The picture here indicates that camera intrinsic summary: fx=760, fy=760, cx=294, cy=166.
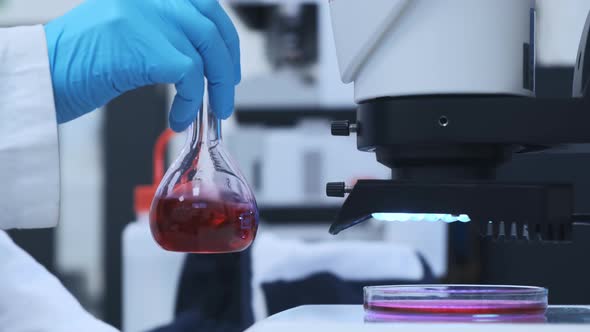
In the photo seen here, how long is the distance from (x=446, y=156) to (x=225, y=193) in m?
0.24

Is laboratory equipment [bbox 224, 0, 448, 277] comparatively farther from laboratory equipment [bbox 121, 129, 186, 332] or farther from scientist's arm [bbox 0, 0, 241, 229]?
scientist's arm [bbox 0, 0, 241, 229]

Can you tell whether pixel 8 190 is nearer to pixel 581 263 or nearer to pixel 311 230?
pixel 581 263

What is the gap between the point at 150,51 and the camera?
828 millimetres

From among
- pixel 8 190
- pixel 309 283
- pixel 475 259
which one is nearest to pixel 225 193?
pixel 8 190

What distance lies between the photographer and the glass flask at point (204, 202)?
0.74 meters

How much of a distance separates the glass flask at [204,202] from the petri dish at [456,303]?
6.7 inches

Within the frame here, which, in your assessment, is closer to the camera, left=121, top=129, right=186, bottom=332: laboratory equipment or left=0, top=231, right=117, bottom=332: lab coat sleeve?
left=0, top=231, right=117, bottom=332: lab coat sleeve

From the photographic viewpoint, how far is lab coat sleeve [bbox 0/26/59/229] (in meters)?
0.80

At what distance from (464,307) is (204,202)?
29 centimetres

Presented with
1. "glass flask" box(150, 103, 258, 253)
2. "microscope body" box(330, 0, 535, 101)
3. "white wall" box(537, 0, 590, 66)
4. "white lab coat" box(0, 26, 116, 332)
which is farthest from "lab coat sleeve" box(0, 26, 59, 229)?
"white wall" box(537, 0, 590, 66)

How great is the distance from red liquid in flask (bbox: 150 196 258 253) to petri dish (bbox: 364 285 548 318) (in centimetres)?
17

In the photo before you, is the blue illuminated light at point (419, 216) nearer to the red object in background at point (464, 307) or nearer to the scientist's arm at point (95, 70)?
the red object in background at point (464, 307)

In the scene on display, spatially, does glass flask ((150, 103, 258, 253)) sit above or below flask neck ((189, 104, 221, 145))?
below

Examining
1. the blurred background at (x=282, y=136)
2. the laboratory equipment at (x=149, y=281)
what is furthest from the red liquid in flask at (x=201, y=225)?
the blurred background at (x=282, y=136)
